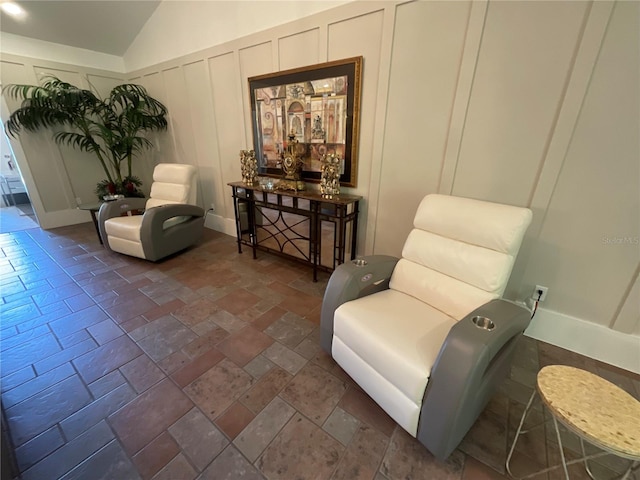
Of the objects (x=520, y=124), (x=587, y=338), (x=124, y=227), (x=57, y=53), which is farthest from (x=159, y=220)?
(x=587, y=338)

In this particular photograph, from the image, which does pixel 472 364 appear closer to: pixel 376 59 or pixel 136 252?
pixel 376 59

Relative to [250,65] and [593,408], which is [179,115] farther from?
[593,408]

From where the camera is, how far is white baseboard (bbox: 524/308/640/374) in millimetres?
1514

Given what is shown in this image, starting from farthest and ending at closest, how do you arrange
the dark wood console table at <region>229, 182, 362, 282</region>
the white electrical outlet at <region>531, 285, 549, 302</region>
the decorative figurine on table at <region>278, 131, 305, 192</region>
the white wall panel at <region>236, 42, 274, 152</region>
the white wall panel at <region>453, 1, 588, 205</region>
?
1. the white wall panel at <region>236, 42, 274, 152</region>
2. the decorative figurine on table at <region>278, 131, 305, 192</region>
3. the dark wood console table at <region>229, 182, 362, 282</region>
4. the white electrical outlet at <region>531, 285, 549, 302</region>
5. the white wall panel at <region>453, 1, 588, 205</region>

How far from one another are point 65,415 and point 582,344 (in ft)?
9.64

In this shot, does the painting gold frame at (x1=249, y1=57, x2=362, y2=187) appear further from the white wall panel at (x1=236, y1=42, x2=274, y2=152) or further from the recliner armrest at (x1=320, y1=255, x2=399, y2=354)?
the recliner armrest at (x1=320, y1=255, x2=399, y2=354)

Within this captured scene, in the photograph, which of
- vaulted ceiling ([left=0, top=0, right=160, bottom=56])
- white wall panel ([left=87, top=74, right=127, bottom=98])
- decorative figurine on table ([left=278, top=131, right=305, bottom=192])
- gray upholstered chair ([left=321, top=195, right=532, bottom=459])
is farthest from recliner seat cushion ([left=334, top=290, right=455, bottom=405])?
white wall panel ([left=87, top=74, right=127, bottom=98])

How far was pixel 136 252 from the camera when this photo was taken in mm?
2666

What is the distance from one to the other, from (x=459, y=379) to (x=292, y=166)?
2.09 m

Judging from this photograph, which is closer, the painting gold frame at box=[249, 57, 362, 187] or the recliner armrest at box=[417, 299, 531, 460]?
the recliner armrest at box=[417, 299, 531, 460]

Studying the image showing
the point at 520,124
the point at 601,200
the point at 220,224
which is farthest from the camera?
the point at 220,224

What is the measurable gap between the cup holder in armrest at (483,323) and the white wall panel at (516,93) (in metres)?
1.03

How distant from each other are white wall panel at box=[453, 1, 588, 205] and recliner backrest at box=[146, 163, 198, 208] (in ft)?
8.95

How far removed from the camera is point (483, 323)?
1032 mm
